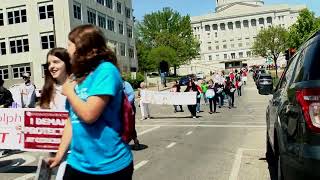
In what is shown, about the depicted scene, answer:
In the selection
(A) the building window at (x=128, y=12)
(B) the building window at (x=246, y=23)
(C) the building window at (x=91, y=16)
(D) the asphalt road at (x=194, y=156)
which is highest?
(B) the building window at (x=246, y=23)

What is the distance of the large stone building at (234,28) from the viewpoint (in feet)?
568

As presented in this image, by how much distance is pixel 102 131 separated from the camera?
3.51 meters

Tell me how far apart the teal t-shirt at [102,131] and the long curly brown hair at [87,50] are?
44mm

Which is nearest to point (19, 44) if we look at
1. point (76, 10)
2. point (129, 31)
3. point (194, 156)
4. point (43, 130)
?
point (76, 10)

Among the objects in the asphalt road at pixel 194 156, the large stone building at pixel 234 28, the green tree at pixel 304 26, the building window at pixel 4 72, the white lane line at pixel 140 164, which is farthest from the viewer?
the large stone building at pixel 234 28

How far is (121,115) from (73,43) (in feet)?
1.80

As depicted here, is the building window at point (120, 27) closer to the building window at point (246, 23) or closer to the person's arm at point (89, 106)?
the person's arm at point (89, 106)

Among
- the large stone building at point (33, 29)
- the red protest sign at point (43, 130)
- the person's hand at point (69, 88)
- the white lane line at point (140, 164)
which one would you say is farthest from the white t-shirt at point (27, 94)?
the large stone building at point (33, 29)

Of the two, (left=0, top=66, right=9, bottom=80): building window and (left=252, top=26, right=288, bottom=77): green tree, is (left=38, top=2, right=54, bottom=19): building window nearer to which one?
(left=0, top=66, right=9, bottom=80): building window

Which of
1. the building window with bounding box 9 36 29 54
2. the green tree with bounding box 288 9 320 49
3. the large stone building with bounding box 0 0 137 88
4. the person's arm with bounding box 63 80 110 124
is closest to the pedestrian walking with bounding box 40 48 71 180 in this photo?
the person's arm with bounding box 63 80 110 124

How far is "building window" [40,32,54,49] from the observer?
60094 mm

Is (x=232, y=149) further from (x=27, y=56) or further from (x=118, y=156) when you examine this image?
(x=27, y=56)

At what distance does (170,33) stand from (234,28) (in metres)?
70.5

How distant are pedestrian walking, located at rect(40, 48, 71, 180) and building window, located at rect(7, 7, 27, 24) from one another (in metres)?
57.5
